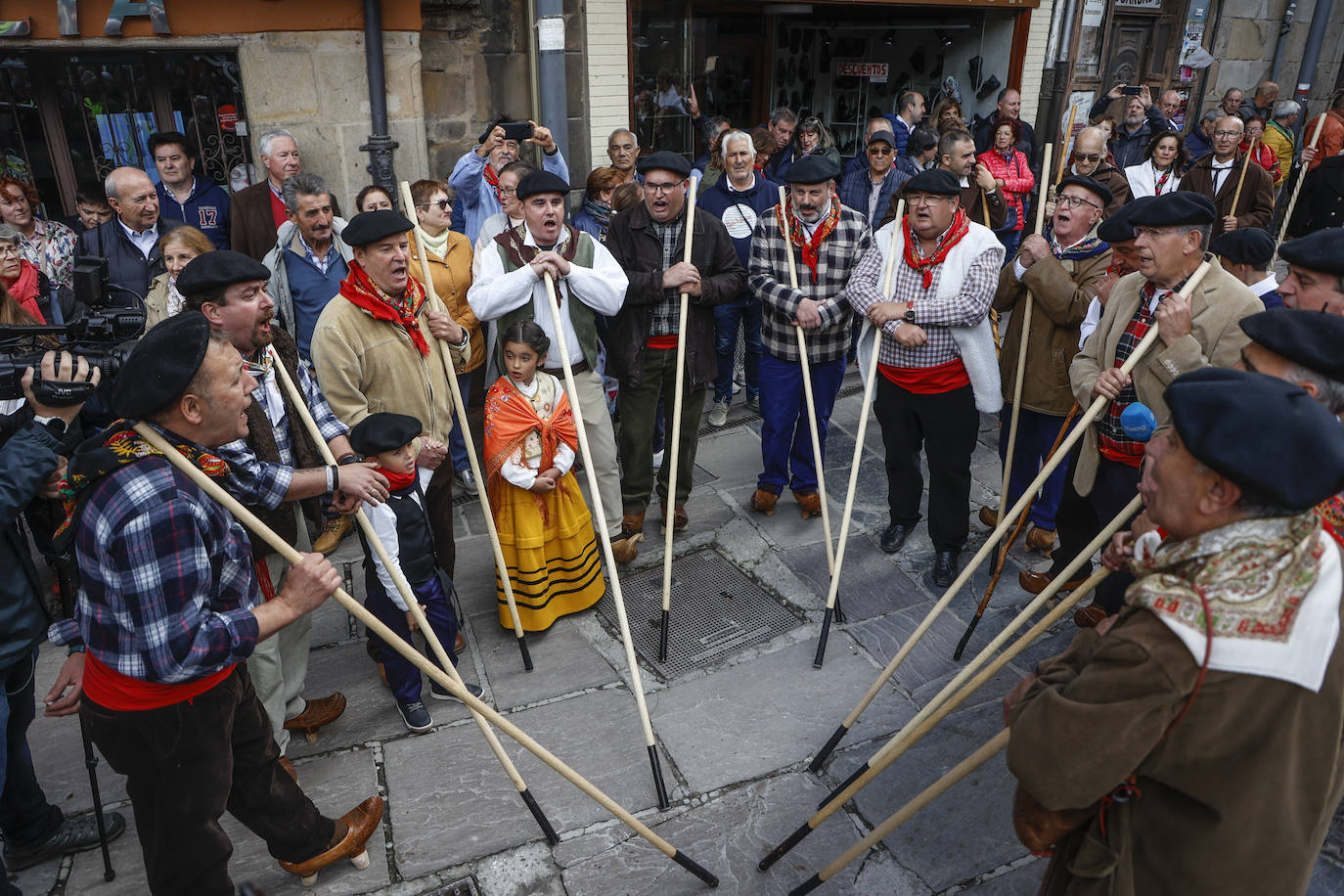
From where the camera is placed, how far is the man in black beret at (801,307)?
5109 millimetres

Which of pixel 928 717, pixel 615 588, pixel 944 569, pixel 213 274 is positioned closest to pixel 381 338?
pixel 213 274

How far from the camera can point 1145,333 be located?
3723mm

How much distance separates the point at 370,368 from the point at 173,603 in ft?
5.87

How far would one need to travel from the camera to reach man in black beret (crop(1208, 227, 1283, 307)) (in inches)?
164

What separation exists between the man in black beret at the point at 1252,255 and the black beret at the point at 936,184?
126 centimetres

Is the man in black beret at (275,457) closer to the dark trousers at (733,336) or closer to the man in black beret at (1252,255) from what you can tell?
the dark trousers at (733,336)

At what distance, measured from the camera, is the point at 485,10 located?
26.0 feet

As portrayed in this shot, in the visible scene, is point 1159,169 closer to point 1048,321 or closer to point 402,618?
point 1048,321

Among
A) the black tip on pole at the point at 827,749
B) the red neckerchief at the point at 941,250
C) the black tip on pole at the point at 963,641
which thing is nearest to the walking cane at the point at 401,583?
the black tip on pole at the point at 827,749

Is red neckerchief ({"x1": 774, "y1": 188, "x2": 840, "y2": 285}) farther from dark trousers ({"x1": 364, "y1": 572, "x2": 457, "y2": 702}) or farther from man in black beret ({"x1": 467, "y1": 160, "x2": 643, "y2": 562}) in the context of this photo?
dark trousers ({"x1": 364, "y1": 572, "x2": 457, "y2": 702})

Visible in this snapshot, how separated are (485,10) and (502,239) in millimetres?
4369

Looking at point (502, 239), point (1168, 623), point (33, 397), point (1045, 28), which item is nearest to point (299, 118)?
point (502, 239)

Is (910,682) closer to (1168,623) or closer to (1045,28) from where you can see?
(1168,623)

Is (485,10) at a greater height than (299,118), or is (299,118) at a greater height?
(485,10)
